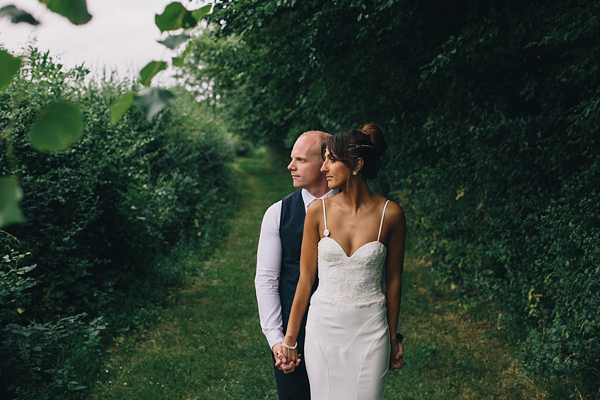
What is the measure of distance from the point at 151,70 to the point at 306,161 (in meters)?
1.96

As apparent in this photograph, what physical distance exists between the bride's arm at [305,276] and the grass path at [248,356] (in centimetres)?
Result: 268

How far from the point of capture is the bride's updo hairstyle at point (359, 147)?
9.23 feet

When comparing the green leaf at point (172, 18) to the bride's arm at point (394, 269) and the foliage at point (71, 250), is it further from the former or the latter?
the foliage at point (71, 250)

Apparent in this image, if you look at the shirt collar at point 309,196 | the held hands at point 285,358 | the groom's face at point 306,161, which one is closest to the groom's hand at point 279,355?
the held hands at point 285,358

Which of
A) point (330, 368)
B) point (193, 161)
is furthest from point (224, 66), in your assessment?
point (330, 368)

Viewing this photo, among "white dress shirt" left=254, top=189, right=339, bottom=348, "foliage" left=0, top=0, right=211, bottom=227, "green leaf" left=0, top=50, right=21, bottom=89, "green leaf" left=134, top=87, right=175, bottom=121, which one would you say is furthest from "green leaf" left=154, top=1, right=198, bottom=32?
"white dress shirt" left=254, top=189, right=339, bottom=348

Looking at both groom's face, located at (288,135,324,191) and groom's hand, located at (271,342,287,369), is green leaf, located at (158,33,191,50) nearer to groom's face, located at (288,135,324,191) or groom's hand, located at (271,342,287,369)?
groom's face, located at (288,135,324,191)

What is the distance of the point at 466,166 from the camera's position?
6.48 m

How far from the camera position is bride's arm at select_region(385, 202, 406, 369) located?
2.91 metres

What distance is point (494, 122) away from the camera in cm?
571

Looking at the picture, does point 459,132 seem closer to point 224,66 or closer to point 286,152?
point 224,66

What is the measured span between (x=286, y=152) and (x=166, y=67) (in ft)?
122

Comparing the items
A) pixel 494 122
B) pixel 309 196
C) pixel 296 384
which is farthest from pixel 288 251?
pixel 494 122

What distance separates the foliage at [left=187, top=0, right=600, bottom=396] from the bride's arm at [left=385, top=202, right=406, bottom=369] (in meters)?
1.98
